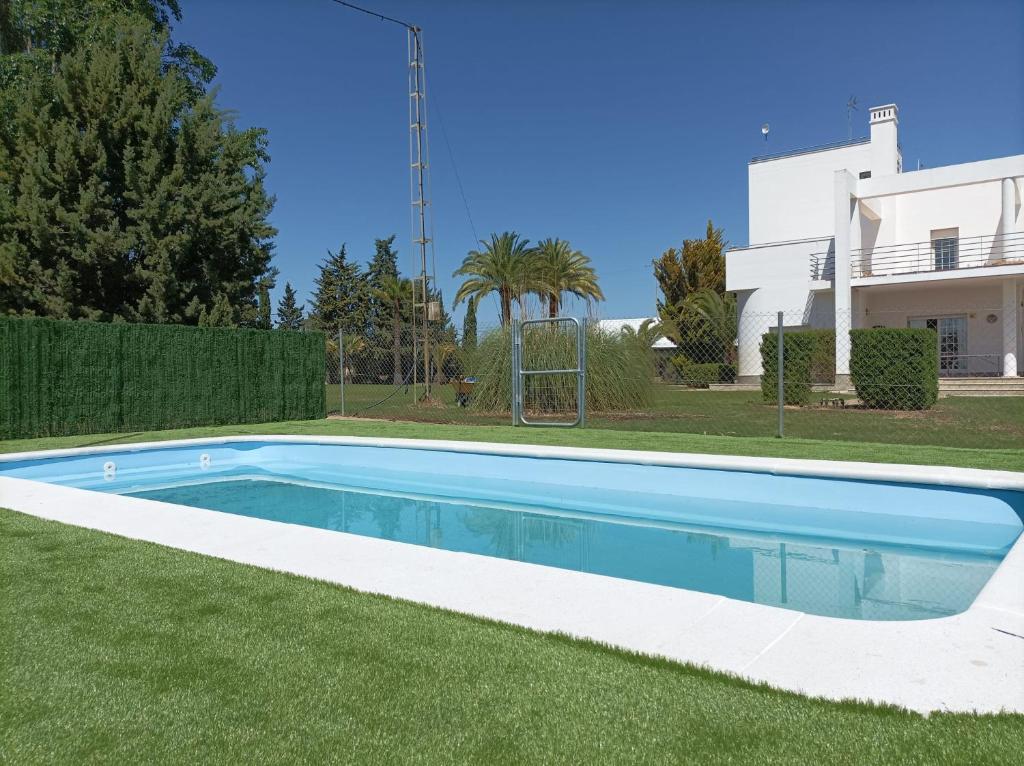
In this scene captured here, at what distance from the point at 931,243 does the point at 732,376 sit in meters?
7.86

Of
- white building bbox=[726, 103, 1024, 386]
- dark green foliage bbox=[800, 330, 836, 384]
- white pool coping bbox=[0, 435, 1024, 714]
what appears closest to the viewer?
→ white pool coping bbox=[0, 435, 1024, 714]

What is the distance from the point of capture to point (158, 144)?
57.6ft

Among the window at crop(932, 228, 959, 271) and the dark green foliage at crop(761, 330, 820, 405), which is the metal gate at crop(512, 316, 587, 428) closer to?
the dark green foliage at crop(761, 330, 820, 405)

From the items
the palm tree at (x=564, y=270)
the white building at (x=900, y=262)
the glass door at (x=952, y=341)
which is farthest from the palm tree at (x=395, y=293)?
the glass door at (x=952, y=341)

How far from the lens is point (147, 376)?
40.0 feet

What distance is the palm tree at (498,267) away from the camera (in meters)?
26.2

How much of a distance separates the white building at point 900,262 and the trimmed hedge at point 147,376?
559 inches

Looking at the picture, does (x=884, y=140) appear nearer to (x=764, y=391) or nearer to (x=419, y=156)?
(x=764, y=391)

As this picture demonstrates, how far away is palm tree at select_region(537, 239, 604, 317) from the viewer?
91.7 feet

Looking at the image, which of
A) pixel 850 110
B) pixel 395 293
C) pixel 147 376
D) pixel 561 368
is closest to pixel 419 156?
pixel 561 368

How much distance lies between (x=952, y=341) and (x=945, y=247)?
3558 millimetres

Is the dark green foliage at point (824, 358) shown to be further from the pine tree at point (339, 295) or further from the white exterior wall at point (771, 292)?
the pine tree at point (339, 295)

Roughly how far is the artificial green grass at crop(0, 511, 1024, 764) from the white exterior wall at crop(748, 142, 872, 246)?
95.1 ft

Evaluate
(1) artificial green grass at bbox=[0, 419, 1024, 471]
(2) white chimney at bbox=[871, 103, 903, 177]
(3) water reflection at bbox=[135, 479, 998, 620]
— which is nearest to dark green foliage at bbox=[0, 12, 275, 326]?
(1) artificial green grass at bbox=[0, 419, 1024, 471]
